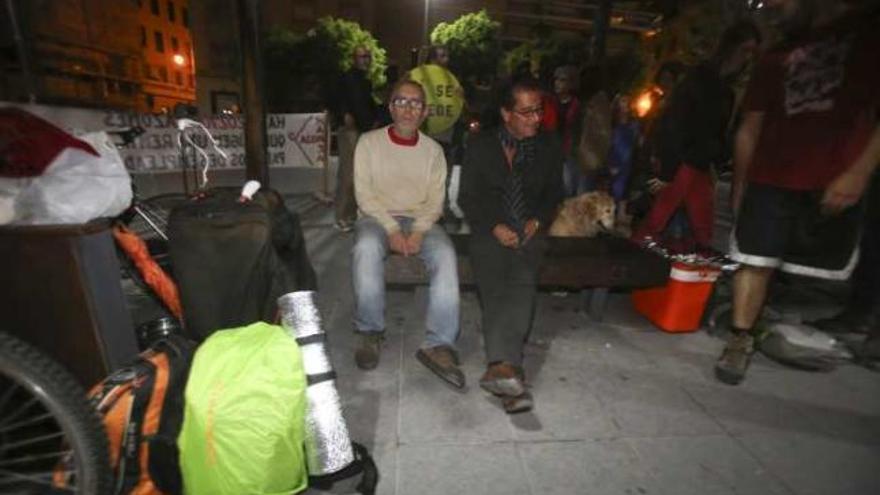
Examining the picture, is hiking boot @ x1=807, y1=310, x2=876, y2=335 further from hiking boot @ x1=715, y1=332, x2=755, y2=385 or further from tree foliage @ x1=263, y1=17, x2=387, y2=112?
tree foliage @ x1=263, y1=17, x2=387, y2=112

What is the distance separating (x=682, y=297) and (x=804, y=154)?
1302 millimetres

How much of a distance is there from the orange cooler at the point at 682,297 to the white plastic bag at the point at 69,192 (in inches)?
139

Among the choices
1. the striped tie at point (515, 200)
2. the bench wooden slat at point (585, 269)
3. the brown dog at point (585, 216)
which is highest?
the striped tie at point (515, 200)

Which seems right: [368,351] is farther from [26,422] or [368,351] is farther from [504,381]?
[26,422]

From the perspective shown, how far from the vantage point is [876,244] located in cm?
375

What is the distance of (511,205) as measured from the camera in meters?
3.36

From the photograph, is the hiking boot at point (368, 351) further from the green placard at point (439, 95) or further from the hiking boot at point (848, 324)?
the hiking boot at point (848, 324)

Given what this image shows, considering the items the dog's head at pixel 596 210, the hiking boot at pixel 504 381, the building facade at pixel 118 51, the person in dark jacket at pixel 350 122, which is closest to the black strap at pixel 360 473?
the hiking boot at pixel 504 381

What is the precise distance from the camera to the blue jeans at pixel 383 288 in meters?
3.16

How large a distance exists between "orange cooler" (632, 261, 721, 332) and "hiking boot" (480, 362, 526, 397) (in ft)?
5.34

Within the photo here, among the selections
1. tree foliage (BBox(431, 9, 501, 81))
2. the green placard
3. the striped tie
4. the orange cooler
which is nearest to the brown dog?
the orange cooler

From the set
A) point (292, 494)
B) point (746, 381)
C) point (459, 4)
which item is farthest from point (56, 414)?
point (459, 4)

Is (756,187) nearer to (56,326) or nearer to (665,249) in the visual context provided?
(665,249)

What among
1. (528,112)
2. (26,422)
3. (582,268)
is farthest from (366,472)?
(528,112)
